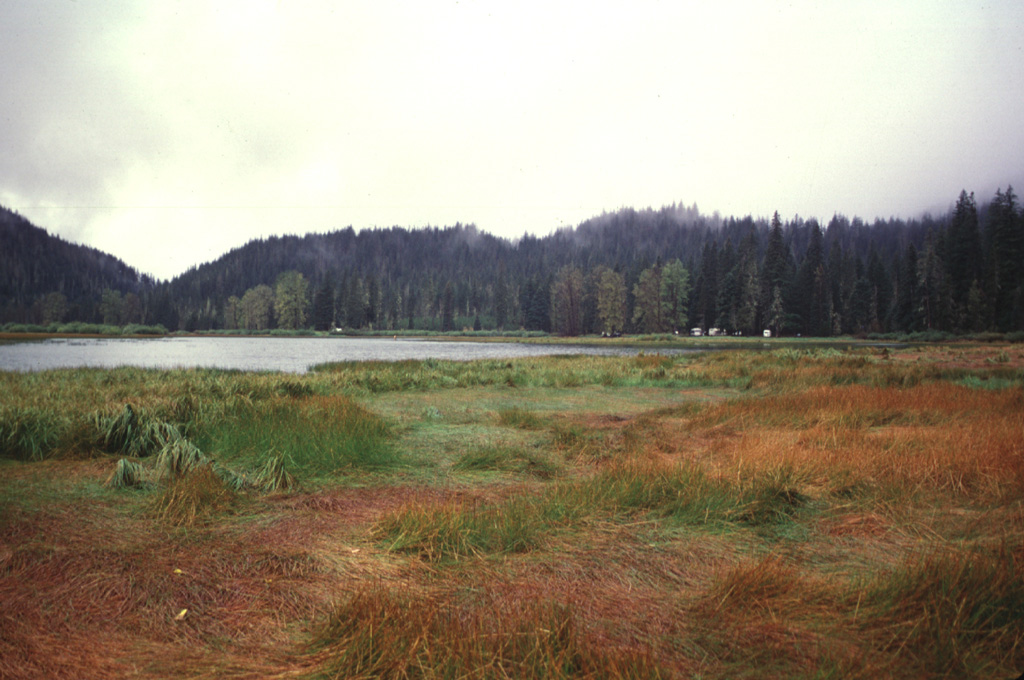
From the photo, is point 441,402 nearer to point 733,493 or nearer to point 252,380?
point 252,380

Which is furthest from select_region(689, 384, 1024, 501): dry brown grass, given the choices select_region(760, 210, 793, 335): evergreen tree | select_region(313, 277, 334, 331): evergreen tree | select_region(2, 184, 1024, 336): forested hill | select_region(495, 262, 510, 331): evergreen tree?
select_region(313, 277, 334, 331): evergreen tree

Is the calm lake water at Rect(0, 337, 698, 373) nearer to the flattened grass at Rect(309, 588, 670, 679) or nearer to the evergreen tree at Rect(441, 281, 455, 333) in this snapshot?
the flattened grass at Rect(309, 588, 670, 679)

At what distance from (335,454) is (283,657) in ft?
12.8

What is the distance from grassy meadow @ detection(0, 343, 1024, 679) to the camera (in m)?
2.23

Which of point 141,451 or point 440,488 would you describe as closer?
point 440,488

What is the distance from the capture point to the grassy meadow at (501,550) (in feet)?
7.32

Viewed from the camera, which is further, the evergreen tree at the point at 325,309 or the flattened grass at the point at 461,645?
the evergreen tree at the point at 325,309

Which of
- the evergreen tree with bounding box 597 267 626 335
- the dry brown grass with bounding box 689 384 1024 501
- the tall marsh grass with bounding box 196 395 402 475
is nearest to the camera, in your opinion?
the dry brown grass with bounding box 689 384 1024 501

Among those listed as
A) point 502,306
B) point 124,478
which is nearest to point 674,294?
point 502,306

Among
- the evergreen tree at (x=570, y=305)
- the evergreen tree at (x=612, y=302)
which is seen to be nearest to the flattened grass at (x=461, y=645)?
the evergreen tree at (x=612, y=302)

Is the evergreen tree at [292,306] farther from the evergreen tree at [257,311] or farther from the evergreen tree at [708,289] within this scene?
the evergreen tree at [708,289]

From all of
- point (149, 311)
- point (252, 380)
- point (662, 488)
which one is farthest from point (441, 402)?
point (149, 311)

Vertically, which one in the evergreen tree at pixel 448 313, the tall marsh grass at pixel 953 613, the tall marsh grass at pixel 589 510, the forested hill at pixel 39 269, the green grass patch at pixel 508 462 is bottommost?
the green grass patch at pixel 508 462

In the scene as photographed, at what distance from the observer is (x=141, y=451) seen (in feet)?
21.0
